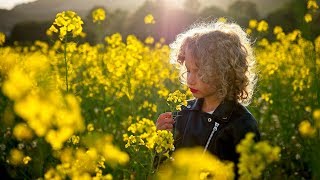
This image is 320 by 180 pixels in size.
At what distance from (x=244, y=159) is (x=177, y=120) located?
1718mm

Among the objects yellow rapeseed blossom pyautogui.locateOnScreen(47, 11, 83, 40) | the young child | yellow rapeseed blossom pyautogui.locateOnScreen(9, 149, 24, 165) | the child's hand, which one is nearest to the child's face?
the young child

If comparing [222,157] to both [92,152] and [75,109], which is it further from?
[75,109]

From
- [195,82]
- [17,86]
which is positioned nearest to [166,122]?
[195,82]

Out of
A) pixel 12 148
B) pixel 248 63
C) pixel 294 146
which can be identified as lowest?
pixel 12 148

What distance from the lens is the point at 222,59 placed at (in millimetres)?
2418

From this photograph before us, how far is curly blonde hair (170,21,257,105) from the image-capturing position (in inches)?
94.3

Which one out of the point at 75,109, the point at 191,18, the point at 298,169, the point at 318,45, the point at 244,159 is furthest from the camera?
the point at 191,18

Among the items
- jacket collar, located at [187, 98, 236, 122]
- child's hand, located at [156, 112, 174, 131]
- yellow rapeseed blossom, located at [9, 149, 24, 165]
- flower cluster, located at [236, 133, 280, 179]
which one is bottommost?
yellow rapeseed blossom, located at [9, 149, 24, 165]

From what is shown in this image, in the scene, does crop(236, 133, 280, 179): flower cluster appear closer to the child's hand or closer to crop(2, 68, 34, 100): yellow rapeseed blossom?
crop(2, 68, 34, 100): yellow rapeseed blossom

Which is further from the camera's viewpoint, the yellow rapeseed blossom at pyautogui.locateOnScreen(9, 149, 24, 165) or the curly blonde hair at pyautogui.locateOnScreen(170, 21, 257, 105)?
the yellow rapeseed blossom at pyautogui.locateOnScreen(9, 149, 24, 165)

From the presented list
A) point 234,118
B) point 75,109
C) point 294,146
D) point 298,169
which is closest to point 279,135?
point 294,146

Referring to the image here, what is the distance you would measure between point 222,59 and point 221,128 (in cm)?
30

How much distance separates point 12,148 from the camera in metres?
3.91

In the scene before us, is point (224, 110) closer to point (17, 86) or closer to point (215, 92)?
point (215, 92)
